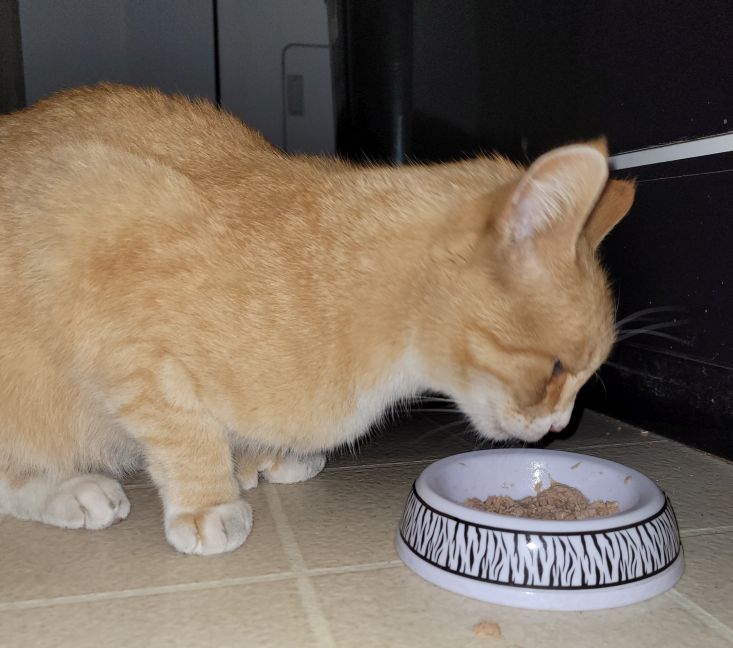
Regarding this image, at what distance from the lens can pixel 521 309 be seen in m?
1.27

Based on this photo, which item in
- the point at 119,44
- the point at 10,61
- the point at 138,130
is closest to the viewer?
the point at 138,130

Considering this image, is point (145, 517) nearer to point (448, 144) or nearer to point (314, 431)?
point (314, 431)

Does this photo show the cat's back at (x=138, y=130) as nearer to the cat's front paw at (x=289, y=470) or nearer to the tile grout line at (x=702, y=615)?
the cat's front paw at (x=289, y=470)

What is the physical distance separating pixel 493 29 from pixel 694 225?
668 mm

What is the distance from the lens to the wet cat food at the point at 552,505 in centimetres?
126

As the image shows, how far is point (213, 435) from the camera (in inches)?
52.3

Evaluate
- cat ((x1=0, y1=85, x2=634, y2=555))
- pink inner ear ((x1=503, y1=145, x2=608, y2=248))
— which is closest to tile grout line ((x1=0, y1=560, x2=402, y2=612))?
cat ((x1=0, y1=85, x2=634, y2=555))

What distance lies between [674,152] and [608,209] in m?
0.39

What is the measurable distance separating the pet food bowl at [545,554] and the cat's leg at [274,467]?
45 cm

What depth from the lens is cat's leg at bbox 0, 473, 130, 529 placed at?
138 cm

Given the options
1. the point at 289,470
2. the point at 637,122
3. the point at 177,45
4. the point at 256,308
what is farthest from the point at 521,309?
the point at 177,45

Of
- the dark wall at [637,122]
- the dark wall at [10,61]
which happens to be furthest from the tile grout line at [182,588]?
the dark wall at [10,61]

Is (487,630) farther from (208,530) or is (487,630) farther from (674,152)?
(674,152)

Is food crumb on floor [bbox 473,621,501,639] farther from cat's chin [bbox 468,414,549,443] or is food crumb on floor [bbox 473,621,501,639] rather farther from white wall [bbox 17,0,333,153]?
white wall [bbox 17,0,333,153]
